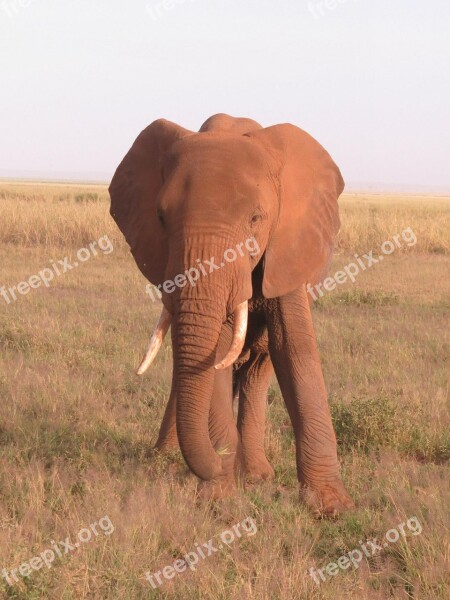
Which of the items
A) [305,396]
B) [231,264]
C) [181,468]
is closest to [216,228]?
[231,264]

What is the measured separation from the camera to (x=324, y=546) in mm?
4250

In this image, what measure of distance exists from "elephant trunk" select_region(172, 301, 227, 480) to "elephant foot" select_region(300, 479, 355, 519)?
78cm

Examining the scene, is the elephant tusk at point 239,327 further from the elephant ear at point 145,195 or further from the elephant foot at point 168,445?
the elephant foot at point 168,445

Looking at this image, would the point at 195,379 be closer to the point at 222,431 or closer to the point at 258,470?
the point at 222,431

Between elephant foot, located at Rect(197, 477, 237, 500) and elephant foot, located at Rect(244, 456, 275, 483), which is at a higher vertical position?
elephant foot, located at Rect(197, 477, 237, 500)

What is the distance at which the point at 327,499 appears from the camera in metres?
4.74

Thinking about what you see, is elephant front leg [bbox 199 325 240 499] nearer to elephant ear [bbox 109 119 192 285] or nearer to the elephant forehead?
elephant ear [bbox 109 119 192 285]

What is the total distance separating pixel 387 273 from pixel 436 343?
6.36 metres

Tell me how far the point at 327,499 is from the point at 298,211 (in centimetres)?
156

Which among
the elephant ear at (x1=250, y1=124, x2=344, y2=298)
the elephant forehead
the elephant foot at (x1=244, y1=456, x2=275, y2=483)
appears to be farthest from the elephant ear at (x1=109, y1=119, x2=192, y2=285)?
the elephant foot at (x1=244, y1=456, x2=275, y2=483)

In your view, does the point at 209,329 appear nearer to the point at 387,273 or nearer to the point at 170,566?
the point at 170,566

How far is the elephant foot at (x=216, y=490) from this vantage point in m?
4.77

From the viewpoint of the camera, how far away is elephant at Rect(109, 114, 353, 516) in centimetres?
403

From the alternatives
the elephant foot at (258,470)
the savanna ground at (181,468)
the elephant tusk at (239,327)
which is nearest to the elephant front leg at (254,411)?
the elephant foot at (258,470)
